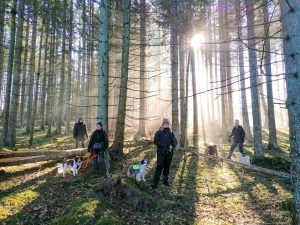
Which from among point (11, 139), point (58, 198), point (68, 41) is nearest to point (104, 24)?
point (58, 198)

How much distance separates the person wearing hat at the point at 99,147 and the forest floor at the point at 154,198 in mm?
471

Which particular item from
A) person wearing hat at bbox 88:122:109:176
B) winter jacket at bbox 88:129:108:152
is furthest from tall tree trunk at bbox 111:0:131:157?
winter jacket at bbox 88:129:108:152

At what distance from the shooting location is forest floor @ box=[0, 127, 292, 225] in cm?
547

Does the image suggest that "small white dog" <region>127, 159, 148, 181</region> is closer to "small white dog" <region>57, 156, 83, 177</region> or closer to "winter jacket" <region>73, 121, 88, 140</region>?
"small white dog" <region>57, 156, 83, 177</region>

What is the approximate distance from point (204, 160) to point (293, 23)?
30.1 feet

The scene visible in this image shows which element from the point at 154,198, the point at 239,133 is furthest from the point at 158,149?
the point at 239,133

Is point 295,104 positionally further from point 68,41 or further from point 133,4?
point 68,41

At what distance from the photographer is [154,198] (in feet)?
22.0

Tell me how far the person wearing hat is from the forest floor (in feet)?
1.54

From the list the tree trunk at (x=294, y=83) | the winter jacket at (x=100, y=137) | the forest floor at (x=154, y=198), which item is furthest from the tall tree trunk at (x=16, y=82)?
the tree trunk at (x=294, y=83)

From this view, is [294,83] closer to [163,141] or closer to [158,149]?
[163,141]

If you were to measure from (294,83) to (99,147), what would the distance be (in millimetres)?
6532

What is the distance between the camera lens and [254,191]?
8.16 m

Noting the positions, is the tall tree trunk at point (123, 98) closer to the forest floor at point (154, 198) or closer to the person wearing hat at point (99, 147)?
the forest floor at point (154, 198)
